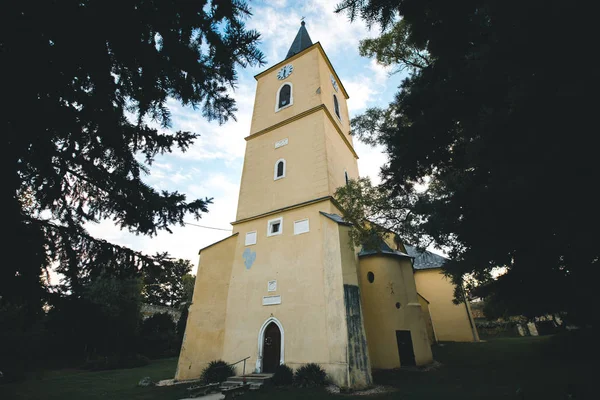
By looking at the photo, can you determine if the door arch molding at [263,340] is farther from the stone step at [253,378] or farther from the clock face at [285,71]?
the clock face at [285,71]

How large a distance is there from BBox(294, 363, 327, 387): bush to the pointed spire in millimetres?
21611

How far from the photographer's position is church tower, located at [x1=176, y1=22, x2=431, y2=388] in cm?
1002

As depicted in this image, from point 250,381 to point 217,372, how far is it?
174 centimetres

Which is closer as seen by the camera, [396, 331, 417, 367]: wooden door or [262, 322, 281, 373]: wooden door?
[262, 322, 281, 373]: wooden door

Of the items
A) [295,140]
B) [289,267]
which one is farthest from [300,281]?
[295,140]

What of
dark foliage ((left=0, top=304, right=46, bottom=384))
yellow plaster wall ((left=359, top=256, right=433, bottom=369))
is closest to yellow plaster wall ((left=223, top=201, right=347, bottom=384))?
yellow plaster wall ((left=359, top=256, right=433, bottom=369))

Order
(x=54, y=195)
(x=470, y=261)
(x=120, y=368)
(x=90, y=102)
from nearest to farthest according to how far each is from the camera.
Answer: (x=90, y=102), (x=54, y=195), (x=470, y=261), (x=120, y=368)

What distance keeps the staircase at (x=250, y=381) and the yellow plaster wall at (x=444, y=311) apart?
683 inches

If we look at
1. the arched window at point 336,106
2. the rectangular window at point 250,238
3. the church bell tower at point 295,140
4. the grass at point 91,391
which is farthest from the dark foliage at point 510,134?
the arched window at point 336,106

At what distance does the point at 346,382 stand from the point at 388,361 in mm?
4034

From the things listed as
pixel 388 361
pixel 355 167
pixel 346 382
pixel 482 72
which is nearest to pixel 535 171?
pixel 482 72

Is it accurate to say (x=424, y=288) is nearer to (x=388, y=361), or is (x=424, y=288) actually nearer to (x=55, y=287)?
(x=388, y=361)

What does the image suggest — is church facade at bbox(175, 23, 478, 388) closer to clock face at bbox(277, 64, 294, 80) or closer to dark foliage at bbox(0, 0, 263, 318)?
clock face at bbox(277, 64, 294, 80)

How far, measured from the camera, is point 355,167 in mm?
19234
